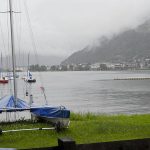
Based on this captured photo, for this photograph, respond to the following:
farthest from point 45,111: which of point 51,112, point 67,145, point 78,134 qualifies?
point 67,145

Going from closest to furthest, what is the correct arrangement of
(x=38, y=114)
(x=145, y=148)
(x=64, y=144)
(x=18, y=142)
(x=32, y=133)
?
(x=64, y=144) < (x=145, y=148) < (x=18, y=142) < (x=32, y=133) < (x=38, y=114)

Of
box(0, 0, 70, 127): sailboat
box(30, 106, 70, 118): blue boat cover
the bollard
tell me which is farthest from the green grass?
the bollard

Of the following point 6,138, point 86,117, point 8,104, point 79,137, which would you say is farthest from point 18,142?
point 86,117

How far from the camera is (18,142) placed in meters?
14.3

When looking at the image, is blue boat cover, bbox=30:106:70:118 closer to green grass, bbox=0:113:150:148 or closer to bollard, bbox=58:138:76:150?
green grass, bbox=0:113:150:148

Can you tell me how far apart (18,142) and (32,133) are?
1654mm

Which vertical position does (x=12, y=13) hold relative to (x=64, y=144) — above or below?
above

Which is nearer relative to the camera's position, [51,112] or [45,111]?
[51,112]

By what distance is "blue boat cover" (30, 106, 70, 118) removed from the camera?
17.0 metres

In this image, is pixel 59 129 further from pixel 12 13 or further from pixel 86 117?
pixel 12 13

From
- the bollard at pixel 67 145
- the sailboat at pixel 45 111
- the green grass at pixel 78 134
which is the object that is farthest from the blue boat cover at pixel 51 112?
the bollard at pixel 67 145

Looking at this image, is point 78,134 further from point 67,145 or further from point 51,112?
point 67,145

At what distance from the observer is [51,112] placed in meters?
17.8

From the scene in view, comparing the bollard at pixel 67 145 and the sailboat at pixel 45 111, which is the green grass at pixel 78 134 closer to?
the sailboat at pixel 45 111
